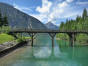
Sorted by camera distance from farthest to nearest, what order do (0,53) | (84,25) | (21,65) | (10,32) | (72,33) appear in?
(84,25) → (10,32) → (72,33) → (0,53) → (21,65)

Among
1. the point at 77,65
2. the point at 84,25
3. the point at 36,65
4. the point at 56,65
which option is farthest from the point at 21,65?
the point at 84,25

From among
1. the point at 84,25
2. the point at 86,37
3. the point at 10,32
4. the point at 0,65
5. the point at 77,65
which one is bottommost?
the point at 77,65

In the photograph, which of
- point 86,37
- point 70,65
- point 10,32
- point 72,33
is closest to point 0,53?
point 70,65

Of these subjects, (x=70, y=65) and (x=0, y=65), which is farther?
(x=70, y=65)

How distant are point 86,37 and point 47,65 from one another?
36.2 m

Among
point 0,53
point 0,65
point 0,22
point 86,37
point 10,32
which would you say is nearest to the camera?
point 0,65

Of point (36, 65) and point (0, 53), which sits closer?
point (36, 65)

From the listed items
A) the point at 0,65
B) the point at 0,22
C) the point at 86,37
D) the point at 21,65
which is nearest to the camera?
the point at 0,65

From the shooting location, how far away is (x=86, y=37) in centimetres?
4906

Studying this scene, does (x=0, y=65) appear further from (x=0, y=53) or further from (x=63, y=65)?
(x=63, y=65)

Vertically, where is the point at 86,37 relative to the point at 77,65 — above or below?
above

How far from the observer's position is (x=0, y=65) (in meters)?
17.4

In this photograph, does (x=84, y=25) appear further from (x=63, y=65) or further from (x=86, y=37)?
(x=63, y=65)

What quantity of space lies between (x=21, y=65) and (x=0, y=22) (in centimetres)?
5336
